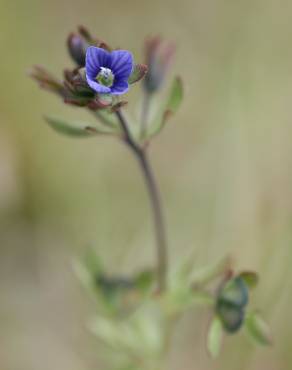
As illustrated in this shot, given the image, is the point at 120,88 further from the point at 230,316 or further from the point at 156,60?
the point at 230,316

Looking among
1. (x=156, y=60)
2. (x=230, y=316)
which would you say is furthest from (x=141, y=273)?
(x=156, y=60)

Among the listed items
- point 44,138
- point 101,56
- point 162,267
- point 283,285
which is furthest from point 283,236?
point 101,56

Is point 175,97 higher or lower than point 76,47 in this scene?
lower

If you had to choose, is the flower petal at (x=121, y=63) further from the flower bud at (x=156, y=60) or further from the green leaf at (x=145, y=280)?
the green leaf at (x=145, y=280)

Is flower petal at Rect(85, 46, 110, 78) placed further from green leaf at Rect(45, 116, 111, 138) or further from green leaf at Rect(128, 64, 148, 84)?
green leaf at Rect(45, 116, 111, 138)

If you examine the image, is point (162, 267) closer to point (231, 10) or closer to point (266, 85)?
point (266, 85)

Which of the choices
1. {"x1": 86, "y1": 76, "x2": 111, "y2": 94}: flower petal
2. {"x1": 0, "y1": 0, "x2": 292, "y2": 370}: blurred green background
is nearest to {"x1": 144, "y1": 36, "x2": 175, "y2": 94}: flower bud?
{"x1": 86, "y1": 76, "x2": 111, "y2": 94}: flower petal
